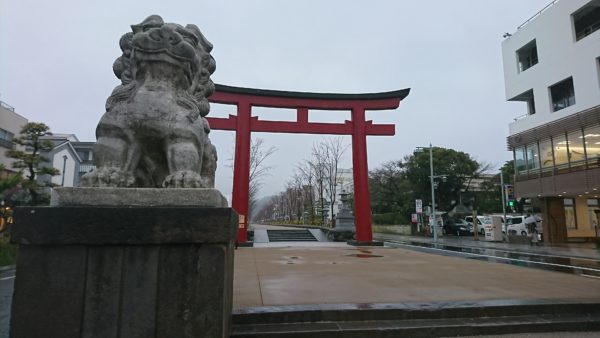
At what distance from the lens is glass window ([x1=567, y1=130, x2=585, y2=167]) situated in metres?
18.4

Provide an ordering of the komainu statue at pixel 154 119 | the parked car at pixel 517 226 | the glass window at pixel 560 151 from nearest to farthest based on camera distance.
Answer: the komainu statue at pixel 154 119
the glass window at pixel 560 151
the parked car at pixel 517 226

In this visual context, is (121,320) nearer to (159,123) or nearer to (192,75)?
(159,123)

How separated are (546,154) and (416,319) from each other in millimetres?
21419

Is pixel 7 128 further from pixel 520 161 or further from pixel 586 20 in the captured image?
pixel 586 20

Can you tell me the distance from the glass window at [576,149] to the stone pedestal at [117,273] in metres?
21.9

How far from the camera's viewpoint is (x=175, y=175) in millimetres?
2742

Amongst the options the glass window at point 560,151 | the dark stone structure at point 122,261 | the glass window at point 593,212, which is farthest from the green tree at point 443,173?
the dark stone structure at point 122,261

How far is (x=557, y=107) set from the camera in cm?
2042

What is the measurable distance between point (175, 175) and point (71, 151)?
31.6 meters

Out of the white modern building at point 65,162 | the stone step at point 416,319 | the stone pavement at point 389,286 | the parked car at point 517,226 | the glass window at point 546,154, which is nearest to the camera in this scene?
the stone step at point 416,319

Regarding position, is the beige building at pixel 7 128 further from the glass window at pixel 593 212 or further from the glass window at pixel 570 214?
the glass window at pixel 593 212

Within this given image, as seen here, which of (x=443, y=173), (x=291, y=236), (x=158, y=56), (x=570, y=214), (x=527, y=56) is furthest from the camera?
(x=443, y=173)

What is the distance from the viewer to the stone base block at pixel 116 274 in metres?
2.33

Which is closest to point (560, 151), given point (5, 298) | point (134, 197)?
point (134, 197)
